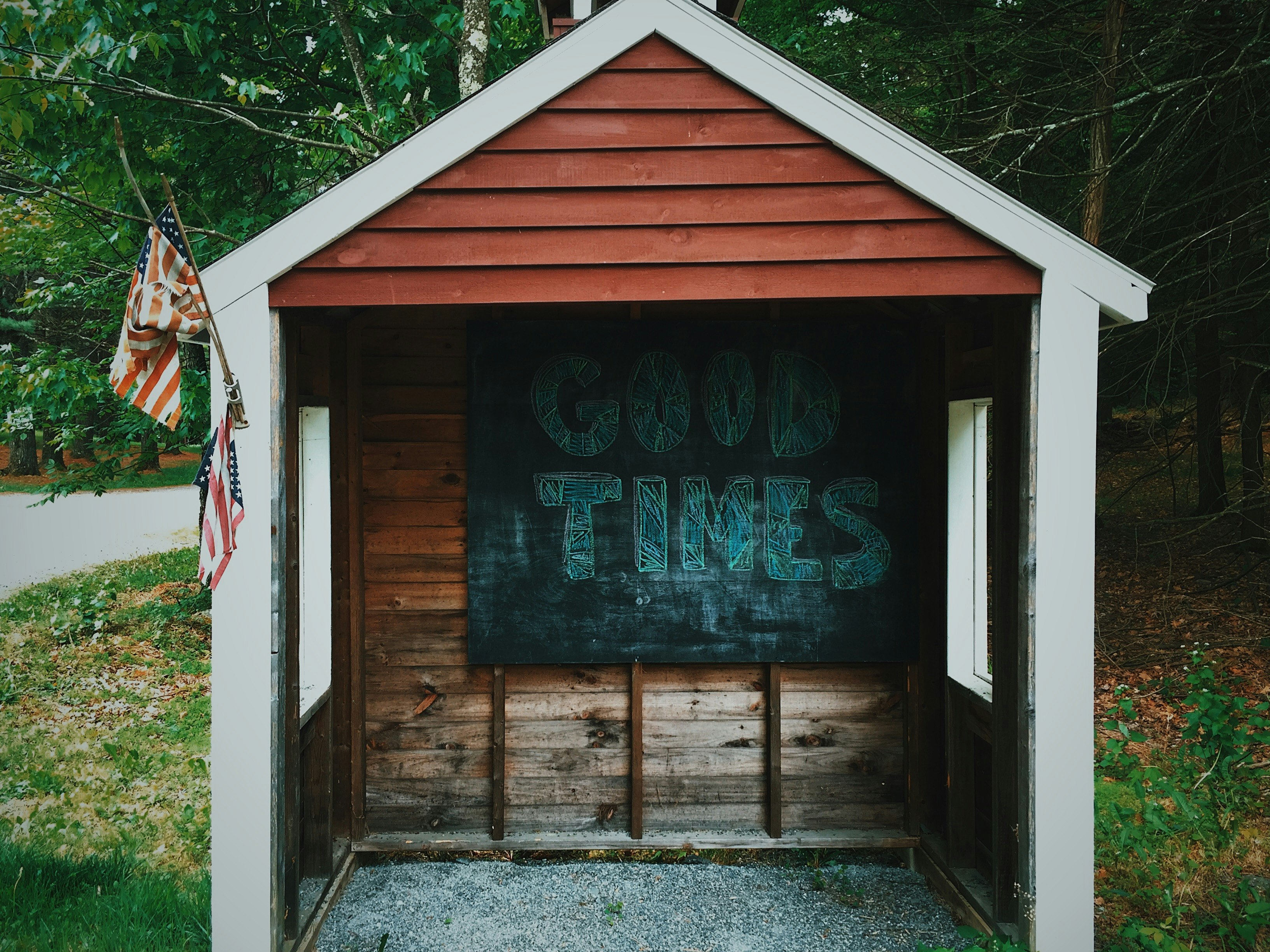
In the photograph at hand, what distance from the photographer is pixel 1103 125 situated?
527 centimetres

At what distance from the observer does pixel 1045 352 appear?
2852 mm

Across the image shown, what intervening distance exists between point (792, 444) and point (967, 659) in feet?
4.34

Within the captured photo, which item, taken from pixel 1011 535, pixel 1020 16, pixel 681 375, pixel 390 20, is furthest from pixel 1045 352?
pixel 390 20

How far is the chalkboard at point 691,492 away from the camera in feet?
13.3

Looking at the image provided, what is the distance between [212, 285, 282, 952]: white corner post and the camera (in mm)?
2711

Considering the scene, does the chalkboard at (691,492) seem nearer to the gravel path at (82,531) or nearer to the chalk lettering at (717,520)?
the chalk lettering at (717,520)

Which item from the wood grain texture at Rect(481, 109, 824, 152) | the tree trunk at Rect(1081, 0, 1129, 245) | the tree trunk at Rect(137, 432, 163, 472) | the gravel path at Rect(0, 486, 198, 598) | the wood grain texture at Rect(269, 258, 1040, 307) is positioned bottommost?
the gravel path at Rect(0, 486, 198, 598)

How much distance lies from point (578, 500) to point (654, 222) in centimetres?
162

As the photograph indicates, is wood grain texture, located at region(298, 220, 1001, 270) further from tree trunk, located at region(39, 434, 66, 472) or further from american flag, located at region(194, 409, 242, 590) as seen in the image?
tree trunk, located at region(39, 434, 66, 472)

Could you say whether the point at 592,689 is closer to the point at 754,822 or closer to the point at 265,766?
the point at 754,822

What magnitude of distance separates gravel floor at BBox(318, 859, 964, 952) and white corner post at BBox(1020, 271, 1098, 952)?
107 centimetres

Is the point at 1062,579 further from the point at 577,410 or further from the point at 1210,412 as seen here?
the point at 1210,412

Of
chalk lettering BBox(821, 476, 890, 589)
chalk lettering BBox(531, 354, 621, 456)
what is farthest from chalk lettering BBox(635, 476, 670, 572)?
chalk lettering BBox(821, 476, 890, 589)

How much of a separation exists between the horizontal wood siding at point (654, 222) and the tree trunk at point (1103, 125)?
9.56 ft
